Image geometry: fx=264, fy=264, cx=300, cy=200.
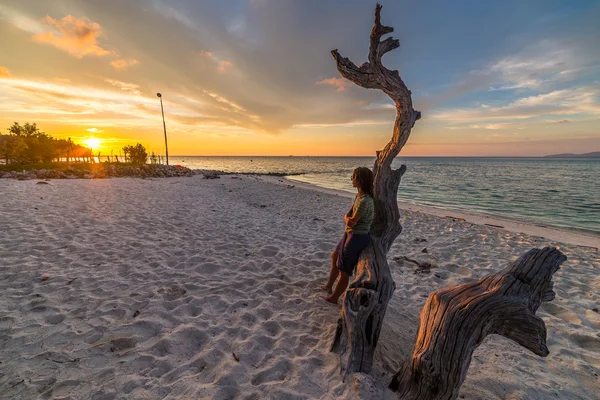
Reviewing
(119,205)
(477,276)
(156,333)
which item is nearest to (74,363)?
(156,333)

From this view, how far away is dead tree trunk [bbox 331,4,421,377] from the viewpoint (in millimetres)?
3006

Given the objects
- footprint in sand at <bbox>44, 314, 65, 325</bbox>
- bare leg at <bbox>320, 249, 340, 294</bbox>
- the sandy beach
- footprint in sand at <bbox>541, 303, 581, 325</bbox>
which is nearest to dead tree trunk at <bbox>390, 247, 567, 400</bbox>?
the sandy beach

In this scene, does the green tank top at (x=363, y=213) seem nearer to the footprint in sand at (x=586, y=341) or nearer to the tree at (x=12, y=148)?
the footprint in sand at (x=586, y=341)

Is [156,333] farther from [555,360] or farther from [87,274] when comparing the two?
[555,360]

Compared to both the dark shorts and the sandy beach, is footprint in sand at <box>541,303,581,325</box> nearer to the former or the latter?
the sandy beach

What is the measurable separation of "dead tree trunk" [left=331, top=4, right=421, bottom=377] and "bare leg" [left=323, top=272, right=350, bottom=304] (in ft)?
2.20

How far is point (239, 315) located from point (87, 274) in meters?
3.25

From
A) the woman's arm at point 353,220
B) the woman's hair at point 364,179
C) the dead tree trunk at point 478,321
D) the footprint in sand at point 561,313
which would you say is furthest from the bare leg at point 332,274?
the footprint in sand at point 561,313

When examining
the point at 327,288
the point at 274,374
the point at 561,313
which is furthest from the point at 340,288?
the point at 561,313

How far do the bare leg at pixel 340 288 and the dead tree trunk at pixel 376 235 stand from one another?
26.4 inches

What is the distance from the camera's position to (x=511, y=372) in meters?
3.38

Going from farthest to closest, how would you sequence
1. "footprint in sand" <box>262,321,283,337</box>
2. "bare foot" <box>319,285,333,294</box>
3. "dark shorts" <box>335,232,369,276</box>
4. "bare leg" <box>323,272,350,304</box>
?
"bare foot" <box>319,285,333,294</box> < "bare leg" <box>323,272,350,304</box> < "dark shorts" <box>335,232,369,276</box> < "footprint in sand" <box>262,321,283,337</box>

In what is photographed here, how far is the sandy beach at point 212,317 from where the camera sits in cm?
287

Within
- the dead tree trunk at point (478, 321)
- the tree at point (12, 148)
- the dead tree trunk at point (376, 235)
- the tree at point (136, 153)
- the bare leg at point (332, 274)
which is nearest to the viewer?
the dead tree trunk at point (478, 321)
